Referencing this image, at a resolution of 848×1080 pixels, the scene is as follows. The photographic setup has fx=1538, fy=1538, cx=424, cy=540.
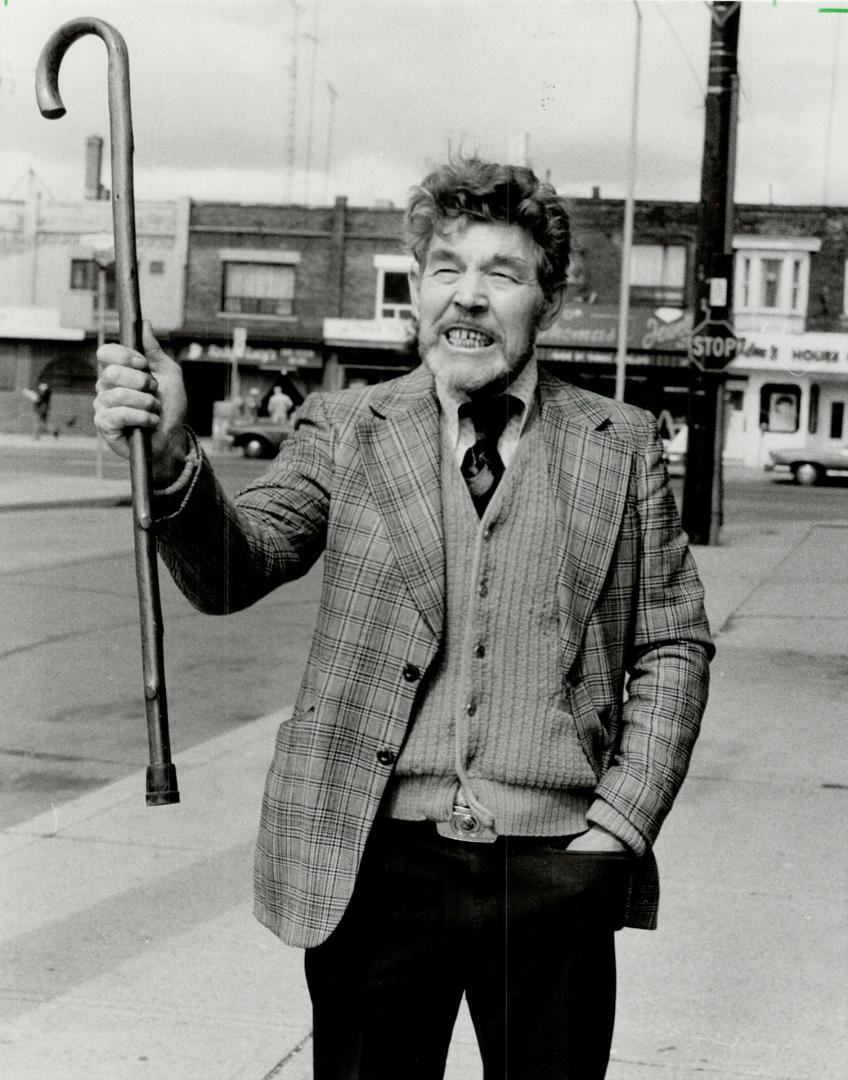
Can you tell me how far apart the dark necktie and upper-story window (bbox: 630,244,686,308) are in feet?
113

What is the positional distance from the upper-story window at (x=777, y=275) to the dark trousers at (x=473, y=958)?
33.8 m

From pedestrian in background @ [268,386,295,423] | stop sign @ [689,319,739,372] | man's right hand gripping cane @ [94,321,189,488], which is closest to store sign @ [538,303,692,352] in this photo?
pedestrian in background @ [268,386,295,423]

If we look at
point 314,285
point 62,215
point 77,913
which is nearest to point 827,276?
point 314,285

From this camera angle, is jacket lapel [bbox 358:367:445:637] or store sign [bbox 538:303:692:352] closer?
jacket lapel [bbox 358:367:445:637]

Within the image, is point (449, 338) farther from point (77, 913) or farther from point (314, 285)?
point (314, 285)

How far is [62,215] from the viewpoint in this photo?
4088cm

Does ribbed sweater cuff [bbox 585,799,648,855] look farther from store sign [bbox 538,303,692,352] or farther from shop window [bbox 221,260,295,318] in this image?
shop window [bbox 221,260,295,318]

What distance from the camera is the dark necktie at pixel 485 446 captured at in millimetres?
2336

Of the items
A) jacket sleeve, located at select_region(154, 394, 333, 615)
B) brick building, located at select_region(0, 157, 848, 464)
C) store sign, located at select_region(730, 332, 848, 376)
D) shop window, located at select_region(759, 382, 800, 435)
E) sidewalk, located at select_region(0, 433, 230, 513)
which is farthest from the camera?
brick building, located at select_region(0, 157, 848, 464)

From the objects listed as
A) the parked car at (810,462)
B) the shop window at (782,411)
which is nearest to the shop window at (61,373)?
the shop window at (782,411)

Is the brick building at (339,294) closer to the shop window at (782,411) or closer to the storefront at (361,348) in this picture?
the storefront at (361,348)

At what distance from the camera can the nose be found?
2250mm

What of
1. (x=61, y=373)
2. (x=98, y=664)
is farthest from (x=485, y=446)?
(x=61, y=373)

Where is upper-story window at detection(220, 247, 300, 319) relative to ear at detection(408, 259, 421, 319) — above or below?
above
